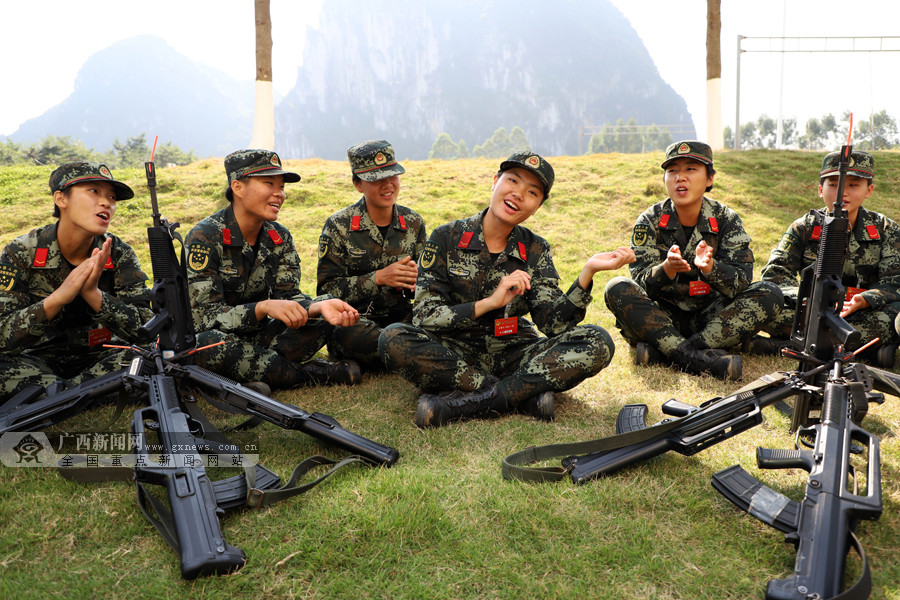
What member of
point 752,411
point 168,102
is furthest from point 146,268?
point 168,102

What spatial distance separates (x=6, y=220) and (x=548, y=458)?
10.5 meters

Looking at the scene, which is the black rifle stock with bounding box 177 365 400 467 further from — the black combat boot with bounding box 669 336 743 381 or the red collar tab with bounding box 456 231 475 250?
the black combat boot with bounding box 669 336 743 381

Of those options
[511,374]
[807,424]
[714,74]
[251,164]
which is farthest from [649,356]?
[714,74]

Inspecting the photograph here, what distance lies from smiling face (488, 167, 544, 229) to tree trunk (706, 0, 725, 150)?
13527 millimetres

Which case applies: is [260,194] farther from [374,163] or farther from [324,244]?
[374,163]

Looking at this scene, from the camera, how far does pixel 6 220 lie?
1003 centimetres

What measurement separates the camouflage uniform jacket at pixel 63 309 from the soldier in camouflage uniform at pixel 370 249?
57.0 inches

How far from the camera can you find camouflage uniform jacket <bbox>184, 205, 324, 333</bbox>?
4.34 m

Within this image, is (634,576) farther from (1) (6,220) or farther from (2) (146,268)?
(1) (6,220)

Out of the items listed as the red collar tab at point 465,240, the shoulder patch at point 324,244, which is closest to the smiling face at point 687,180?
the red collar tab at point 465,240

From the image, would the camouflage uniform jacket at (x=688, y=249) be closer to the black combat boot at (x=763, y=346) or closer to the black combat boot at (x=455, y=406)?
the black combat boot at (x=763, y=346)

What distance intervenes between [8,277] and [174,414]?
82.4 inches

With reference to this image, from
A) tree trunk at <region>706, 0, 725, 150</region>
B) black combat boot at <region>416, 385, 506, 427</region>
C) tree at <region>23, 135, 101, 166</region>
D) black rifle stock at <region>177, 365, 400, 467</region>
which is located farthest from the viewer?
tree at <region>23, 135, 101, 166</region>

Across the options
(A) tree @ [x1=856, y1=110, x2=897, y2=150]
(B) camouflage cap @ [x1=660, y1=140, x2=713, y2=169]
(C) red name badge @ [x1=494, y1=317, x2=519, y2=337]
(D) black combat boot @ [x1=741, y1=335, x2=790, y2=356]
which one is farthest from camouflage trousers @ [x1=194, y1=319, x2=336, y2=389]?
(A) tree @ [x1=856, y1=110, x2=897, y2=150]
